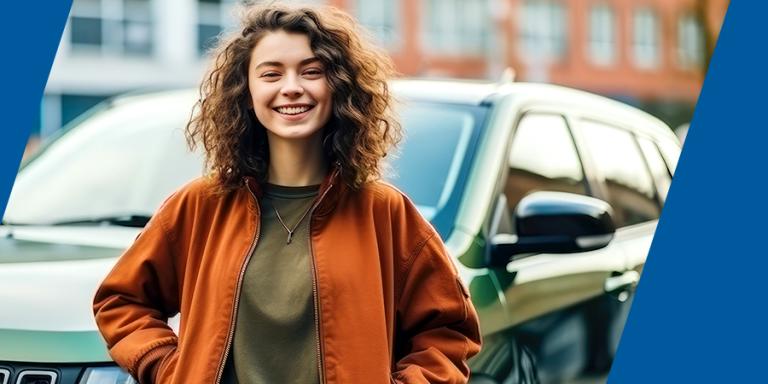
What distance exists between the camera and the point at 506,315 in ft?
12.2

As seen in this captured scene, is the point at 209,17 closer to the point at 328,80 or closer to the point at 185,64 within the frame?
the point at 185,64

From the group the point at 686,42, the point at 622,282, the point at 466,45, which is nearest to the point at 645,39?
the point at 686,42

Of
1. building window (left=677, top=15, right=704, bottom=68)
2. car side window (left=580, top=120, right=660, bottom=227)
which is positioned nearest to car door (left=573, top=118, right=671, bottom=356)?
car side window (left=580, top=120, right=660, bottom=227)

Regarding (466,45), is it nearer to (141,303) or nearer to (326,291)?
(141,303)

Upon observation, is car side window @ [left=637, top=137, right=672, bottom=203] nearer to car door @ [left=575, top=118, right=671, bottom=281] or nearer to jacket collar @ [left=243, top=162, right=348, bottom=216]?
car door @ [left=575, top=118, right=671, bottom=281]

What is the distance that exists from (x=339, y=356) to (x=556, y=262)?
1766 mm

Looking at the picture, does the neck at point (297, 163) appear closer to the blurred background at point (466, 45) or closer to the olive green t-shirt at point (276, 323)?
the olive green t-shirt at point (276, 323)

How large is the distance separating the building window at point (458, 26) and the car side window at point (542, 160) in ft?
136

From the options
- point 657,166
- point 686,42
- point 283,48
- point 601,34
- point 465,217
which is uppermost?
point 283,48

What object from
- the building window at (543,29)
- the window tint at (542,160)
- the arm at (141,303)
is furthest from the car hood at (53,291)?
the building window at (543,29)

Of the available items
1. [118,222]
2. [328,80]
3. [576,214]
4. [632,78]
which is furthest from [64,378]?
[632,78]

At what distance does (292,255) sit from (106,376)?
536 mm

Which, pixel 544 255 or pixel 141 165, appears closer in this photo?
pixel 544 255

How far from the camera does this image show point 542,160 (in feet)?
15.1
